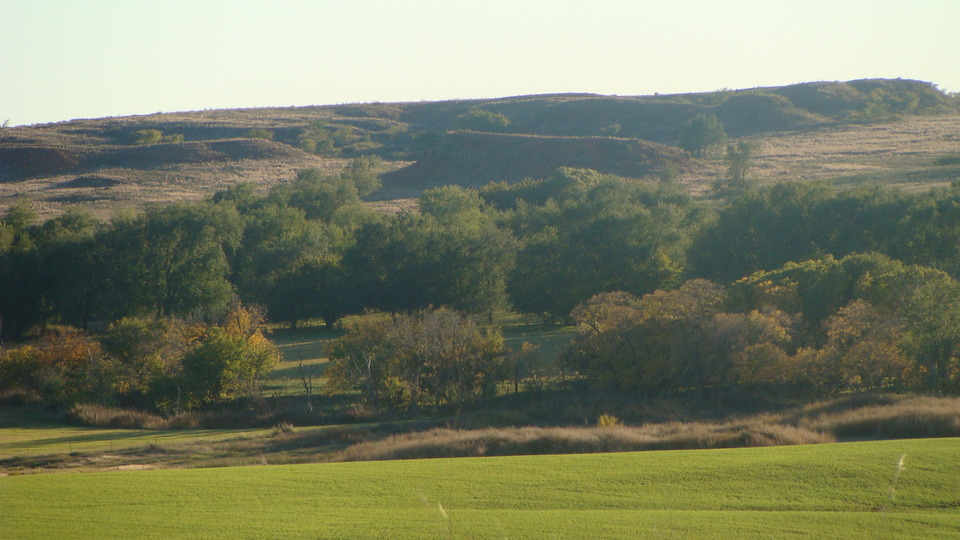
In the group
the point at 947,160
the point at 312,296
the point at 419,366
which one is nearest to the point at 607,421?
the point at 419,366

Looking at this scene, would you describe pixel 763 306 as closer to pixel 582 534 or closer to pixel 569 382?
pixel 569 382

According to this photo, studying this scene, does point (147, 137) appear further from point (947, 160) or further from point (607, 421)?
point (607, 421)

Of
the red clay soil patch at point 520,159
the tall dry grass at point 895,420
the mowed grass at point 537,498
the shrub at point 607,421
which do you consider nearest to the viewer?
the mowed grass at point 537,498

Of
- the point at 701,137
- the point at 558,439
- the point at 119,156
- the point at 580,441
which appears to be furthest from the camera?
the point at 701,137

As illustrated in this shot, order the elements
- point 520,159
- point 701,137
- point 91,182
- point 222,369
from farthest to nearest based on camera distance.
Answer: point 701,137 → point 520,159 → point 91,182 → point 222,369

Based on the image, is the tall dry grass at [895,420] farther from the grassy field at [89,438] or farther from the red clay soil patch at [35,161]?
the red clay soil patch at [35,161]

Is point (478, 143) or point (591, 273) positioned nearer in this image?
point (591, 273)

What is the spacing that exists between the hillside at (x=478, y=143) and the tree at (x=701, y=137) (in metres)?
4.90

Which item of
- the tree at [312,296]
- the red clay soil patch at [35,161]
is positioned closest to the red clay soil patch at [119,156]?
the red clay soil patch at [35,161]

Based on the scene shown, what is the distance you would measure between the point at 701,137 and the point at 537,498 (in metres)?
109

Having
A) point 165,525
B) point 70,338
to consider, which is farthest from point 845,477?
point 70,338

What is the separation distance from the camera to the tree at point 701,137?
117 metres

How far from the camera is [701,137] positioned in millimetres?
117312

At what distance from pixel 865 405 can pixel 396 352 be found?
17.5 m
